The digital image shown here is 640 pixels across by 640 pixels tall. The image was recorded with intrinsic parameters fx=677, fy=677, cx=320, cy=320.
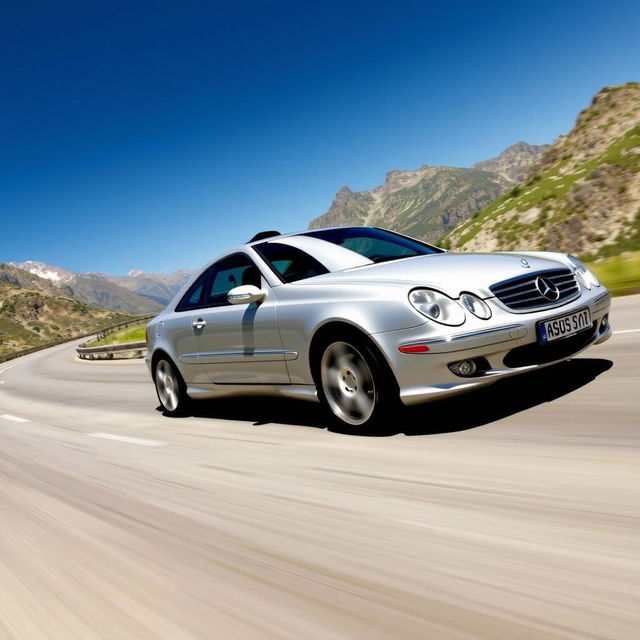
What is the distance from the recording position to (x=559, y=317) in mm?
4211

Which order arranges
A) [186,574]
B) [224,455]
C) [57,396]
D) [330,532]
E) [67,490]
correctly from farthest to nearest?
[57,396]
[224,455]
[67,490]
[330,532]
[186,574]

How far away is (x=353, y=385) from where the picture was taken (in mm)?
4492

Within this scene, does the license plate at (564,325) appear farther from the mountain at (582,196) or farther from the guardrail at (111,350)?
the mountain at (582,196)

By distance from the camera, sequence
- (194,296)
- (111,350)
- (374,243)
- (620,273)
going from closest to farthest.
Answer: (374,243) < (194,296) < (620,273) < (111,350)

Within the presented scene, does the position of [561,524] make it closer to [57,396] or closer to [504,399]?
[504,399]

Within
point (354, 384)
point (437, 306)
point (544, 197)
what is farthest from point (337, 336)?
point (544, 197)

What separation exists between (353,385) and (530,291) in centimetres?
128

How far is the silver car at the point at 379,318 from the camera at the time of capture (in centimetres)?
399

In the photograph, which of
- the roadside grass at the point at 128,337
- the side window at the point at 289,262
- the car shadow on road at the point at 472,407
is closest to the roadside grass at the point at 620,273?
the car shadow on road at the point at 472,407

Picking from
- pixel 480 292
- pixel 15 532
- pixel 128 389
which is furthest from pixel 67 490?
pixel 128 389

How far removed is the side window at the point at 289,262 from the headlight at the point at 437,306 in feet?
3.54

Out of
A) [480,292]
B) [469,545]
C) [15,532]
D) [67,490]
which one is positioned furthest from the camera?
[67,490]

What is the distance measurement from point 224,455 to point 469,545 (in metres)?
2.57

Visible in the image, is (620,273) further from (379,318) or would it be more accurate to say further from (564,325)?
(379,318)
